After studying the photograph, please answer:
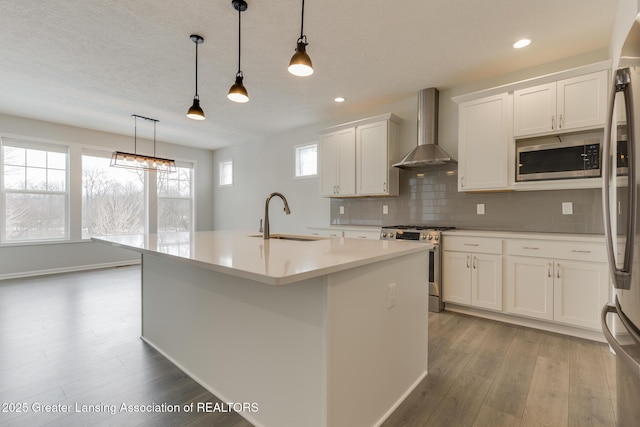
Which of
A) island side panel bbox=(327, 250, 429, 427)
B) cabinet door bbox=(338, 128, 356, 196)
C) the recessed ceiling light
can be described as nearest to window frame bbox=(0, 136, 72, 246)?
cabinet door bbox=(338, 128, 356, 196)

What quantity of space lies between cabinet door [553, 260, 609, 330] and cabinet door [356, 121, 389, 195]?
2.05 m

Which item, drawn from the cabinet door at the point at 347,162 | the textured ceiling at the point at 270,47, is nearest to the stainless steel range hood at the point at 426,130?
the textured ceiling at the point at 270,47

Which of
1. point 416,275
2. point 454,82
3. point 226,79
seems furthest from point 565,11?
point 226,79

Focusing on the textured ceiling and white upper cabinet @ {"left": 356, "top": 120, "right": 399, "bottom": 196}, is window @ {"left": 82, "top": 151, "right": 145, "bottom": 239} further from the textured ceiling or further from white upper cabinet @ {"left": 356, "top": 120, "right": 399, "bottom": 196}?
white upper cabinet @ {"left": 356, "top": 120, "right": 399, "bottom": 196}

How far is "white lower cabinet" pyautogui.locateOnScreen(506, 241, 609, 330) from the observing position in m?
2.55

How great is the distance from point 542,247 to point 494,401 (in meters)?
1.65

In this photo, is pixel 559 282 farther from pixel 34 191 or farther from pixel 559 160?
pixel 34 191

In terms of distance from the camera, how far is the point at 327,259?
138cm

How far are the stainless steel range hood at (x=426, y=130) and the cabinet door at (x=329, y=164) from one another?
3.52 ft

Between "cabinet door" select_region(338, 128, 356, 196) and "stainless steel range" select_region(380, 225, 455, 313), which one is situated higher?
"cabinet door" select_region(338, 128, 356, 196)

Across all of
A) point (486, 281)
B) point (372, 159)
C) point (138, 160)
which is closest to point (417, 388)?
point (486, 281)

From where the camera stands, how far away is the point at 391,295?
1.69 meters

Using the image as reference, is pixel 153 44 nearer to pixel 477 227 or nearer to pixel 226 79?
pixel 226 79

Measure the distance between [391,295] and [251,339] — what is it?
812 millimetres
